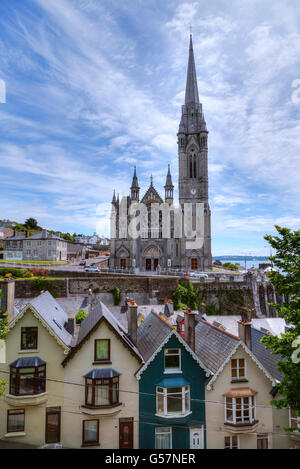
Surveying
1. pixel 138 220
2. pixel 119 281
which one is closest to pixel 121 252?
pixel 138 220

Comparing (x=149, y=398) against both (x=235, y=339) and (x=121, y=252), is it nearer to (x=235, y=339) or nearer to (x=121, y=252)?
(x=235, y=339)

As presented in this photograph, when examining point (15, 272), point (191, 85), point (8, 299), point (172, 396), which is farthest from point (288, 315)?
point (191, 85)

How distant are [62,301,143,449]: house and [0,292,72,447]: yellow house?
0.58 m

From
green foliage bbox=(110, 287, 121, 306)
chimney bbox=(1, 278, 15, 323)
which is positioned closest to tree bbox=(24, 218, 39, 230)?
green foliage bbox=(110, 287, 121, 306)

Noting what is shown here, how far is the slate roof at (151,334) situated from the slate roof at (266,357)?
6.10 m

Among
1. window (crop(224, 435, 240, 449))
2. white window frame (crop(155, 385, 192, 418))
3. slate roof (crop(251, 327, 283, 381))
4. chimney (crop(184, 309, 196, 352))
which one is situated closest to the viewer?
white window frame (crop(155, 385, 192, 418))

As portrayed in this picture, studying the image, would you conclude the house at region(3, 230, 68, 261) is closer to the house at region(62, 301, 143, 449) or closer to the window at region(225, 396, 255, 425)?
the house at region(62, 301, 143, 449)

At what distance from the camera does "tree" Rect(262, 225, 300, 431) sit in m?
10.3

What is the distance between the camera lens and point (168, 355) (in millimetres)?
14039

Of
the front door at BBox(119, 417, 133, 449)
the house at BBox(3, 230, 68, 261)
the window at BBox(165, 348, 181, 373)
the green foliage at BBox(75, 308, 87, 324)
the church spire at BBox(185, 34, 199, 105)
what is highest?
the church spire at BBox(185, 34, 199, 105)

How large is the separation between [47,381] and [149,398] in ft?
16.9

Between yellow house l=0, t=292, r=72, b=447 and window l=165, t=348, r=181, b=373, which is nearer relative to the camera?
yellow house l=0, t=292, r=72, b=447

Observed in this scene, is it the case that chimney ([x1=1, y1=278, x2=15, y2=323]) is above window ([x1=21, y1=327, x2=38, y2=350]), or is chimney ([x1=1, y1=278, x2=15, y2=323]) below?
above
